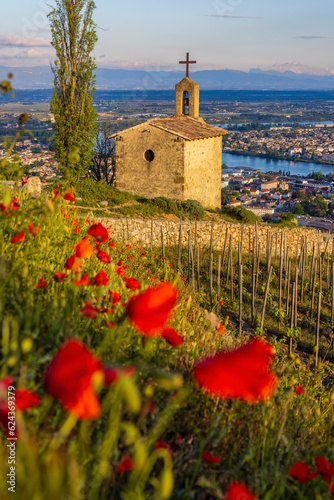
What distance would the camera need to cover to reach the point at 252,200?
1432 inches

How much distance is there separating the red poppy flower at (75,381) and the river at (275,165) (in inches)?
2318

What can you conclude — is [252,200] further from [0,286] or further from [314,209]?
[0,286]

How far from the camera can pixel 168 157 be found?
17.0 metres

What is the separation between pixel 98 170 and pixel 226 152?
5962cm

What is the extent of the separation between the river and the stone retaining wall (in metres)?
43.8

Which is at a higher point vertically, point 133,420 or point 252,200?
point 133,420

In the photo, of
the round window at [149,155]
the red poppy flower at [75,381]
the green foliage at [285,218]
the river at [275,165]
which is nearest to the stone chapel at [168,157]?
the round window at [149,155]

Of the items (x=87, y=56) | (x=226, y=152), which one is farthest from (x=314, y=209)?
(x=226, y=152)

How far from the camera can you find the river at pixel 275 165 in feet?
197

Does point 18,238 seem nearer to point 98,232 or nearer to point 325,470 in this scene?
point 98,232

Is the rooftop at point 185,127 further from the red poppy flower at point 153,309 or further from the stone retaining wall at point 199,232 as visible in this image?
the red poppy flower at point 153,309

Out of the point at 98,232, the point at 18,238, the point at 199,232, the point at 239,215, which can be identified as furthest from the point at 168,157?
the point at 18,238

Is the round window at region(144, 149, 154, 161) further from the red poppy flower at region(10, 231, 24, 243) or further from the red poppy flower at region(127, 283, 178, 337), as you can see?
the red poppy flower at region(127, 283, 178, 337)

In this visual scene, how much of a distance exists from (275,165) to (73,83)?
170ft
